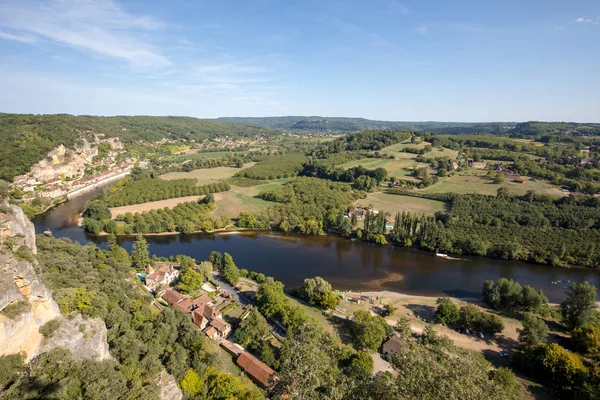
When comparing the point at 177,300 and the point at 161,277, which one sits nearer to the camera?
the point at 177,300

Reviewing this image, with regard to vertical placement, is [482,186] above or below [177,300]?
above

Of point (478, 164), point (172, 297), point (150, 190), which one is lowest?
point (172, 297)

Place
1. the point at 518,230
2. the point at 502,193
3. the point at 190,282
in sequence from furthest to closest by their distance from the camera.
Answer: the point at 502,193, the point at 518,230, the point at 190,282

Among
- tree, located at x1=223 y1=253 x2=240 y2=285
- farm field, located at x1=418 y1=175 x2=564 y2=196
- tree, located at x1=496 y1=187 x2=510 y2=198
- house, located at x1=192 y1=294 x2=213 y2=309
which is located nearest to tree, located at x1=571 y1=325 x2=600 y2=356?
tree, located at x1=223 y1=253 x2=240 y2=285

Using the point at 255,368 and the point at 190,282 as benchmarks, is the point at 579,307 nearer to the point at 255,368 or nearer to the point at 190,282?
the point at 255,368

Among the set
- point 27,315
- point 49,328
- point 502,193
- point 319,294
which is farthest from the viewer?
point 502,193

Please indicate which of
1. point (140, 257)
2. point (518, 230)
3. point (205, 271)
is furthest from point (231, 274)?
point (518, 230)

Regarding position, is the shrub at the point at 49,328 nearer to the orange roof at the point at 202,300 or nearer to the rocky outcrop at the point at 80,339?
the rocky outcrop at the point at 80,339
